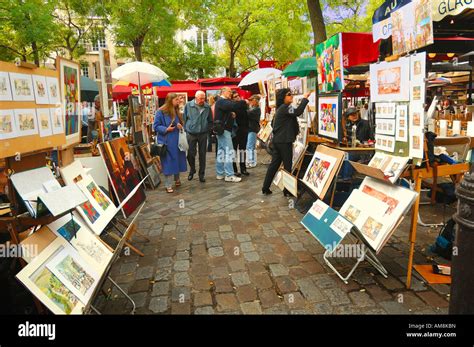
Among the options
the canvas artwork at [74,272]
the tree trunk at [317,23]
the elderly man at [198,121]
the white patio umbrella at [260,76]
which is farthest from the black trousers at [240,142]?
the canvas artwork at [74,272]

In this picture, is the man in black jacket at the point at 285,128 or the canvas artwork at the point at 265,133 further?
the canvas artwork at the point at 265,133

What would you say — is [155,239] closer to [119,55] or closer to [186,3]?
[186,3]

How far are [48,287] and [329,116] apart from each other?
13.7 feet

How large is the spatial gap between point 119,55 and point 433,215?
2860 centimetres

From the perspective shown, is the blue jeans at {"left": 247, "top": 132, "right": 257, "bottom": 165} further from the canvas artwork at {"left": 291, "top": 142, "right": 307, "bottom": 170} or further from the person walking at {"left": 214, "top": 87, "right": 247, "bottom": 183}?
the canvas artwork at {"left": 291, "top": 142, "right": 307, "bottom": 170}

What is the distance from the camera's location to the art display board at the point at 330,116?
4.76 meters

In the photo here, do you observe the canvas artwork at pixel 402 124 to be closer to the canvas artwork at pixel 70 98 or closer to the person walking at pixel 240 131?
the canvas artwork at pixel 70 98

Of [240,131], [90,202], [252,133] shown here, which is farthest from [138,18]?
[90,202]

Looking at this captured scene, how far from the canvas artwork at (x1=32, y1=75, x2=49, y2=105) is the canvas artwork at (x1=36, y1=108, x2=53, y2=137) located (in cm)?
7

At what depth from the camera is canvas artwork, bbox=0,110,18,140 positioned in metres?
2.38

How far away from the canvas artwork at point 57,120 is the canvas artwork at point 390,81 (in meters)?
3.15

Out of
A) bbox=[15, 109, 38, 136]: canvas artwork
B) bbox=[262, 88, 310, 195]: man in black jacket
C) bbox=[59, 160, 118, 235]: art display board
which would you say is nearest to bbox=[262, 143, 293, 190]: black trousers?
bbox=[262, 88, 310, 195]: man in black jacket

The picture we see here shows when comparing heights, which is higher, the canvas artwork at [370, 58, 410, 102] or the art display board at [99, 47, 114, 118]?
the art display board at [99, 47, 114, 118]
